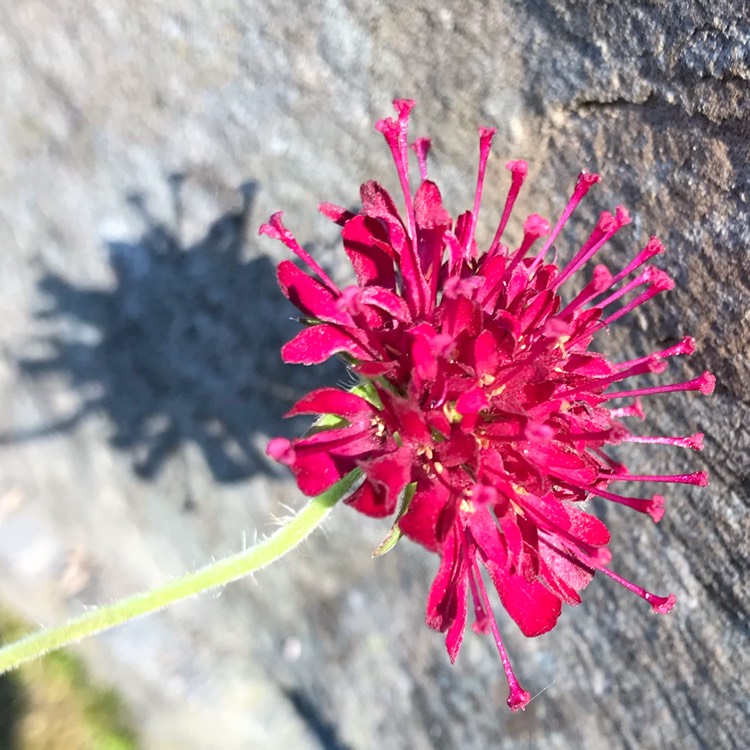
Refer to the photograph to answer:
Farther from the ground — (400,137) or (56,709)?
(400,137)

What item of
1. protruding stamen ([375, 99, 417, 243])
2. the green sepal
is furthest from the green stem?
protruding stamen ([375, 99, 417, 243])

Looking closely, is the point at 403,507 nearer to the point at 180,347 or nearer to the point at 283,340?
the point at 283,340

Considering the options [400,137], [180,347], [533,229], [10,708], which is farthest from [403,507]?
[10,708]

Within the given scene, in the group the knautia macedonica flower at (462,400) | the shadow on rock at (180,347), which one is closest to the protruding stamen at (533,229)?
the knautia macedonica flower at (462,400)

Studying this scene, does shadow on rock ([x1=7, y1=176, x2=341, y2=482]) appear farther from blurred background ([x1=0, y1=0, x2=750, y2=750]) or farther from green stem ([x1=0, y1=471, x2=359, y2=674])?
green stem ([x1=0, y1=471, x2=359, y2=674])


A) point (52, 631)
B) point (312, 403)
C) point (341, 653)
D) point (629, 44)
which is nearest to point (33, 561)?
point (341, 653)

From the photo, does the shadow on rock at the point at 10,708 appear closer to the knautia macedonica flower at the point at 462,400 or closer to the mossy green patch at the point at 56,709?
the mossy green patch at the point at 56,709

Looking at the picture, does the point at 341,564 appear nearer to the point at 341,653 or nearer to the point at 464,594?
the point at 341,653
